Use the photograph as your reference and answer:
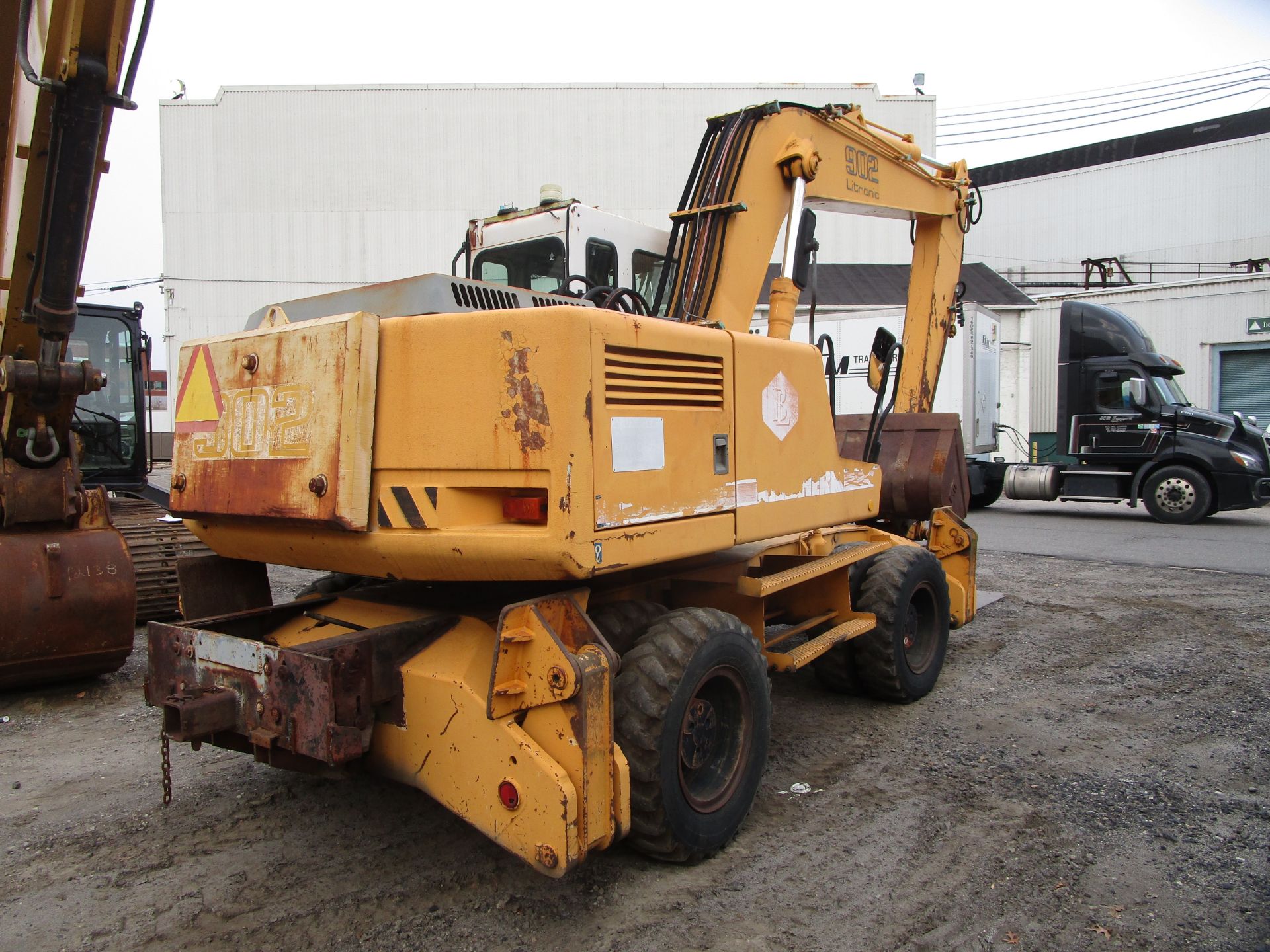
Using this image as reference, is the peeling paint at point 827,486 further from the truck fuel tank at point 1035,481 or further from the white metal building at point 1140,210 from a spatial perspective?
the white metal building at point 1140,210

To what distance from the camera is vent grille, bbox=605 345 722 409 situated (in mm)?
3010

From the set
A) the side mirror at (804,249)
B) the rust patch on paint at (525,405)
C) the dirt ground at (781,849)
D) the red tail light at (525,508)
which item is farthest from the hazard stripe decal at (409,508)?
the side mirror at (804,249)

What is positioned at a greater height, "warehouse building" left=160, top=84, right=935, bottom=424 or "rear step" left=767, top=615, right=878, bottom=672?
"warehouse building" left=160, top=84, right=935, bottom=424

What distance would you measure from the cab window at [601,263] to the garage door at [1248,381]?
20.6 metres

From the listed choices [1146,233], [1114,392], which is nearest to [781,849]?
[1114,392]

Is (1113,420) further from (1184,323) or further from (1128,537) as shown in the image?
(1184,323)

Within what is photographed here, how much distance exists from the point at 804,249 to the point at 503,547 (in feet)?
8.86

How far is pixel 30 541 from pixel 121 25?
10.4 ft

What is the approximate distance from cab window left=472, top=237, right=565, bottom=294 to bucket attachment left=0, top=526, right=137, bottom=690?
295cm

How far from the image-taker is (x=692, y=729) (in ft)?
11.3

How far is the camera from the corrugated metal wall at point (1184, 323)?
67.8 ft

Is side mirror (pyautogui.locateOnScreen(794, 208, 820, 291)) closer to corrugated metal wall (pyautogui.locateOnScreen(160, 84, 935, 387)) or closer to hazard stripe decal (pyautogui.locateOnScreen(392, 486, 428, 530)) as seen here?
hazard stripe decal (pyautogui.locateOnScreen(392, 486, 428, 530))

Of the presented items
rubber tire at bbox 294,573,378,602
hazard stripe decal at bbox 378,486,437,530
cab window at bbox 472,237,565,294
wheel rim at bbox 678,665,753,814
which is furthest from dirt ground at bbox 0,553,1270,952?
cab window at bbox 472,237,565,294

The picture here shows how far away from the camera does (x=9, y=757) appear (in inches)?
181
